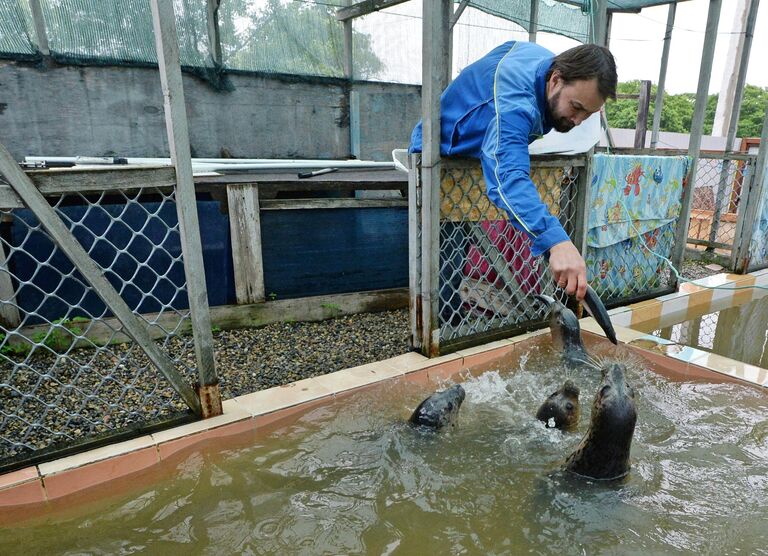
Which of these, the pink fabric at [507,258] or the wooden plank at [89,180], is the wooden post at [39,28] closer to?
the wooden plank at [89,180]

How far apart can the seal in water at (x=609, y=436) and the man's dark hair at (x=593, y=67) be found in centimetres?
156

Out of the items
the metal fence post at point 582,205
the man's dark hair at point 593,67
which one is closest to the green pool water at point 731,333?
the metal fence post at point 582,205

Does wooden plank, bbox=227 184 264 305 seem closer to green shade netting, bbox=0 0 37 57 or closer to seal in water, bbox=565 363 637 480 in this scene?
seal in water, bbox=565 363 637 480

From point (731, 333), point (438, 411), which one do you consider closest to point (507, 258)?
point (438, 411)

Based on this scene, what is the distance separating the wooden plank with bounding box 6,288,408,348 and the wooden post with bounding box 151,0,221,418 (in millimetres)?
1353

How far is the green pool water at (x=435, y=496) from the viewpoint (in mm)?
2016

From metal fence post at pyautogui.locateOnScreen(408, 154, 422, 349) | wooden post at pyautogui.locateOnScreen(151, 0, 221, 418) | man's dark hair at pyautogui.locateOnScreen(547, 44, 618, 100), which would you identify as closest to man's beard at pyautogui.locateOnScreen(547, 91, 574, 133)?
man's dark hair at pyautogui.locateOnScreen(547, 44, 618, 100)

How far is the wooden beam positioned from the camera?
6.39 meters

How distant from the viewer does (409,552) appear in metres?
1.96

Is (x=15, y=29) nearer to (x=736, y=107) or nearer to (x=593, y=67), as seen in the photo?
(x=593, y=67)

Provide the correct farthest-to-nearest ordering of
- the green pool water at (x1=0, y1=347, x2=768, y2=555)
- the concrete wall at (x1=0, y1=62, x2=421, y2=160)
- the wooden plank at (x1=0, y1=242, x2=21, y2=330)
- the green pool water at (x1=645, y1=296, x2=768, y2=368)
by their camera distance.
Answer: the concrete wall at (x1=0, y1=62, x2=421, y2=160) → the green pool water at (x1=645, y1=296, x2=768, y2=368) → the wooden plank at (x1=0, y1=242, x2=21, y2=330) → the green pool water at (x1=0, y1=347, x2=768, y2=555)

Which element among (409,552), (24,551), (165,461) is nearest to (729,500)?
(409,552)

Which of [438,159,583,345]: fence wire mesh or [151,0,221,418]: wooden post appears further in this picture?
[438,159,583,345]: fence wire mesh

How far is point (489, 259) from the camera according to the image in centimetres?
409
